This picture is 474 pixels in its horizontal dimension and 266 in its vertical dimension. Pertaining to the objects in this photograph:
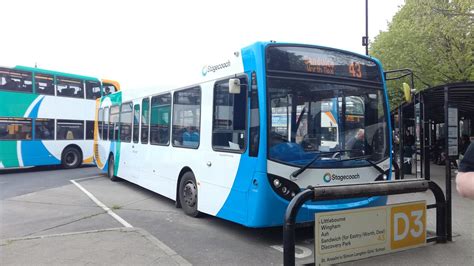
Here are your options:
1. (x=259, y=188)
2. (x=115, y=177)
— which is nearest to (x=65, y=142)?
(x=115, y=177)

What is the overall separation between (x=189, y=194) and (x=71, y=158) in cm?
1209

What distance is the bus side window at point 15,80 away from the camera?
15.4 m

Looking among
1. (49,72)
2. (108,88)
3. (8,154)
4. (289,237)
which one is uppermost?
(49,72)

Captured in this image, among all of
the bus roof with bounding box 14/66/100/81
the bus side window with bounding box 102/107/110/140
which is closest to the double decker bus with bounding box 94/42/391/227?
the bus side window with bounding box 102/107/110/140

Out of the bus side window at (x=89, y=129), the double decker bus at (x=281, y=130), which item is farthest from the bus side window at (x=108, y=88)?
the double decker bus at (x=281, y=130)

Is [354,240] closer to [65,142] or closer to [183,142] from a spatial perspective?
[183,142]

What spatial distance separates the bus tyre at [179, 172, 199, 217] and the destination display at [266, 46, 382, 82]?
2.86m

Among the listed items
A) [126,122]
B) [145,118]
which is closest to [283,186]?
[145,118]

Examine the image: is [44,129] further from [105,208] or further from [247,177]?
[247,177]

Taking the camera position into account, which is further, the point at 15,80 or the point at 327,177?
the point at 15,80

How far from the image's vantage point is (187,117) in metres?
7.61

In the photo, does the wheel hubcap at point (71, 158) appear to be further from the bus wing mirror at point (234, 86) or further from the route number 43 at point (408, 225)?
the route number 43 at point (408, 225)

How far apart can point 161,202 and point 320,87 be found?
5109 mm

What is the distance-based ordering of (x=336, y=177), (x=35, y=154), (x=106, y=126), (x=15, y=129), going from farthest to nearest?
(x=35, y=154) < (x=15, y=129) < (x=106, y=126) < (x=336, y=177)
